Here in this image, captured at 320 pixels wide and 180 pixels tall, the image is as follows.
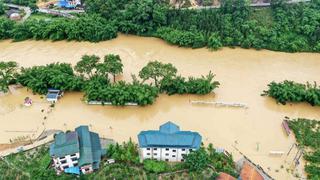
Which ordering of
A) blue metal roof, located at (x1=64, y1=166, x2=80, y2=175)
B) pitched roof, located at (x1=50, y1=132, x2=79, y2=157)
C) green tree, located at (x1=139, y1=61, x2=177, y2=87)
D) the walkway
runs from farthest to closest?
the walkway < green tree, located at (x1=139, y1=61, x2=177, y2=87) < blue metal roof, located at (x1=64, y1=166, x2=80, y2=175) < pitched roof, located at (x1=50, y1=132, x2=79, y2=157)

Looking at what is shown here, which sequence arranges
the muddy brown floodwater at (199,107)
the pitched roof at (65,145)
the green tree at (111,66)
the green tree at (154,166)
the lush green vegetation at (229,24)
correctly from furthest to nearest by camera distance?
1. the lush green vegetation at (229,24)
2. the green tree at (111,66)
3. the muddy brown floodwater at (199,107)
4. the green tree at (154,166)
5. the pitched roof at (65,145)

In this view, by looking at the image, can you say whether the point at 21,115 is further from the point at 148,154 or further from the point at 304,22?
the point at 304,22

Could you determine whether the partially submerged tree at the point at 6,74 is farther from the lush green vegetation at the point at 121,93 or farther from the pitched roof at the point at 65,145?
the pitched roof at the point at 65,145

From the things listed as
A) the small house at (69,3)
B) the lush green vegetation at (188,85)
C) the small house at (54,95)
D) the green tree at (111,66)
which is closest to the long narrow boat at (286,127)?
the lush green vegetation at (188,85)

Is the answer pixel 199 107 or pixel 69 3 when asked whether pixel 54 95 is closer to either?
pixel 199 107

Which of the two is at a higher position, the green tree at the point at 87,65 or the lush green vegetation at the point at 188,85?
the green tree at the point at 87,65

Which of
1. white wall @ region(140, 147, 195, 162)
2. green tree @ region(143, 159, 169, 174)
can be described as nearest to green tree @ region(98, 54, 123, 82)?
white wall @ region(140, 147, 195, 162)

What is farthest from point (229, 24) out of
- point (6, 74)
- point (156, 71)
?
point (6, 74)

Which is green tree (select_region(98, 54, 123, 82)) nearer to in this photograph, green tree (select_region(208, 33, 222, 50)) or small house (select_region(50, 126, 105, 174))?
small house (select_region(50, 126, 105, 174))
